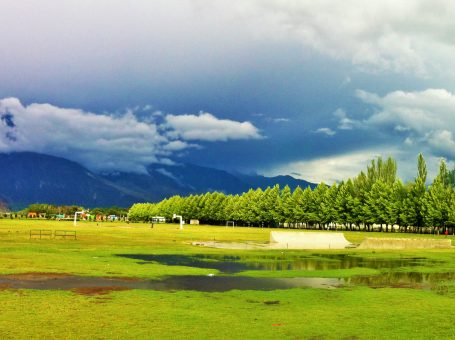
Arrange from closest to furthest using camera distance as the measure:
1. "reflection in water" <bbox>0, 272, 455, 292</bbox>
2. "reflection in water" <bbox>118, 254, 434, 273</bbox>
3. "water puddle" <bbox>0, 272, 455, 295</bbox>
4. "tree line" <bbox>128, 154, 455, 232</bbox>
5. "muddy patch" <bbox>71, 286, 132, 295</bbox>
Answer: "muddy patch" <bbox>71, 286, 132, 295</bbox>, "water puddle" <bbox>0, 272, 455, 295</bbox>, "reflection in water" <bbox>0, 272, 455, 292</bbox>, "reflection in water" <bbox>118, 254, 434, 273</bbox>, "tree line" <bbox>128, 154, 455, 232</bbox>

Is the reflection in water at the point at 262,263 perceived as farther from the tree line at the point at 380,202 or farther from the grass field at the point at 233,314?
the tree line at the point at 380,202

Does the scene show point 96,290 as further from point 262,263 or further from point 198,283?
point 262,263

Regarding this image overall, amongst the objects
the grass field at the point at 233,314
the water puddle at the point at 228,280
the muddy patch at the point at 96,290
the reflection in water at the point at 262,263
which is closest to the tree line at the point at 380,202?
the reflection in water at the point at 262,263

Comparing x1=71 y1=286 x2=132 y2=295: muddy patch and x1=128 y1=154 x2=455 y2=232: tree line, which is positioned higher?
x1=128 y1=154 x2=455 y2=232: tree line

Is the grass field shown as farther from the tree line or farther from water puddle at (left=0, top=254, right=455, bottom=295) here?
the tree line

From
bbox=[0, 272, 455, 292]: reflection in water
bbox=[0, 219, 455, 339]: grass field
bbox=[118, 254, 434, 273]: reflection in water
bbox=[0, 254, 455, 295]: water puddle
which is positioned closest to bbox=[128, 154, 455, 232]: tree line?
bbox=[118, 254, 434, 273]: reflection in water

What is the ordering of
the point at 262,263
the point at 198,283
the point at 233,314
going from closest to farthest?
the point at 233,314 < the point at 198,283 < the point at 262,263

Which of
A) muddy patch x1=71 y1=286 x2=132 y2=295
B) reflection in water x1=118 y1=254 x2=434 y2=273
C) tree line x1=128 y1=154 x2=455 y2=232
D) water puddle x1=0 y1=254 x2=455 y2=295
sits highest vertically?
tree line x1=128 y1=154 x2=455 y2=232

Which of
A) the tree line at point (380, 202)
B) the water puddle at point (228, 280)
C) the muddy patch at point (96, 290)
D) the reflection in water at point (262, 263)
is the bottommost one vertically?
the reflection in water at point (262, 263)

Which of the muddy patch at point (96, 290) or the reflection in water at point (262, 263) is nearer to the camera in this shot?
the muddy patch at point (96, 290)

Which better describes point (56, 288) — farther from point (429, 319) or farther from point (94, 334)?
point (429, 319)

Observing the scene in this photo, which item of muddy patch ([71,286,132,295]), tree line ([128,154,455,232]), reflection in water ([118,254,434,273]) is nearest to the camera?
muddy patch ([71,286,132,295])

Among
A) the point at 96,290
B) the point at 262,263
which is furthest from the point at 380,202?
the point at 96,290

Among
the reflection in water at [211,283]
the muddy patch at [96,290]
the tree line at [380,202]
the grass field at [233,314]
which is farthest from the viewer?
the tree line at [380,202]
